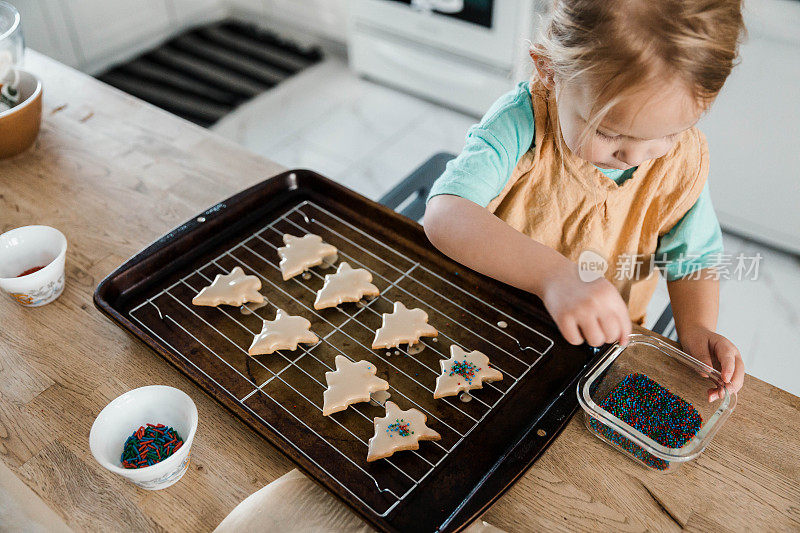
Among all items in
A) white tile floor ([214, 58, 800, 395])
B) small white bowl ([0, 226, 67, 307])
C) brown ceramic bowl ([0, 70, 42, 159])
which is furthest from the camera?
white tile floor ([214, 58, 800, 395])

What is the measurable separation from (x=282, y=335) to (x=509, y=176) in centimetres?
42

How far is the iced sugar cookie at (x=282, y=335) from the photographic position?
2.67ft

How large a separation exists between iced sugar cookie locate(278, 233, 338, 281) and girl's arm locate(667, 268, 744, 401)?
0.54 metres

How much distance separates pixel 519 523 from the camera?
0.67m

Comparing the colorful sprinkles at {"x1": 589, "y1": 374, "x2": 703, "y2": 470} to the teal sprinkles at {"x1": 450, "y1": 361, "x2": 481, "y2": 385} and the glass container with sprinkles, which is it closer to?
the glass container with sprinkles

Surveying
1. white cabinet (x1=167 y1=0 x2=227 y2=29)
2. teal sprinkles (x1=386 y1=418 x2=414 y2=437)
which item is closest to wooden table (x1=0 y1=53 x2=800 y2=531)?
teal sprinkles (x1=386 y1=418 x2=414 y2=437)

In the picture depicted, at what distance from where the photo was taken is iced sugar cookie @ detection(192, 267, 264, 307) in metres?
0.88

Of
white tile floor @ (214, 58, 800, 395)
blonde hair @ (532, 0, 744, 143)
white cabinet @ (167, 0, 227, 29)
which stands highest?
blonde hair @ (532, 0, 744, 143)

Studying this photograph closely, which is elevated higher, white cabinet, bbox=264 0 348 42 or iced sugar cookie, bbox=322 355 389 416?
iced sugar cookie, bbox=322 355 389 416

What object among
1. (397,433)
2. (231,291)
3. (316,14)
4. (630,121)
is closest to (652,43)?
(630,121)

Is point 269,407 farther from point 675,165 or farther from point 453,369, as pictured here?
point 675,165

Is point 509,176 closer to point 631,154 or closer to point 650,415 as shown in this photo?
point 631,154

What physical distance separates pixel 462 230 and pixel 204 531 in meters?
0.48

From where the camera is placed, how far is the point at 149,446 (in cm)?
69
